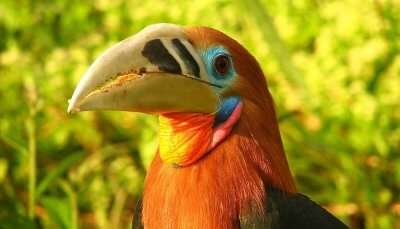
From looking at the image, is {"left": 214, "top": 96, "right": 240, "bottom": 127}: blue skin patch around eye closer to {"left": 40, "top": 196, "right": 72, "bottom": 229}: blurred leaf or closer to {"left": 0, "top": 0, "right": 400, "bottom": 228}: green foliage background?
{"left": 40, "top": 196, "right": 72, "bottom": 229}: blurred leaf

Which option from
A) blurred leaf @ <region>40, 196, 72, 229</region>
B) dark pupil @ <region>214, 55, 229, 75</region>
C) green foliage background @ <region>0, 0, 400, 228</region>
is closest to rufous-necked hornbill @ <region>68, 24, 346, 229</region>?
dark pupil @ <region>214, 55, 229, 75</region>

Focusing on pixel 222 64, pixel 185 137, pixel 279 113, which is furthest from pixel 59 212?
pixel 279 113

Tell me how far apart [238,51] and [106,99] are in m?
0.39

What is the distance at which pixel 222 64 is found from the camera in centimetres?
254

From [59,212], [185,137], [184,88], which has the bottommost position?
[59,212]

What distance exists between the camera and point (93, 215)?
4543 mm

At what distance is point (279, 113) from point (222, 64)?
81.0 inches

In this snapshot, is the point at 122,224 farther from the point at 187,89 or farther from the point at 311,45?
the point at 187,89

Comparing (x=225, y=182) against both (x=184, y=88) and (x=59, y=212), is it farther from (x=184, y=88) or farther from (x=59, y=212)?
(x=59, y=212)

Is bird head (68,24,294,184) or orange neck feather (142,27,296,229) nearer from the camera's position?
bird head (68,24,294,184)

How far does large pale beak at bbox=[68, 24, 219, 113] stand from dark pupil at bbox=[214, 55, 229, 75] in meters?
0.04

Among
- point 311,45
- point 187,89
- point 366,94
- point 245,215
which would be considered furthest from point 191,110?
point 311,45

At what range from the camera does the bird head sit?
7.68ft

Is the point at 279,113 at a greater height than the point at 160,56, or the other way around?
the point at 160,56
